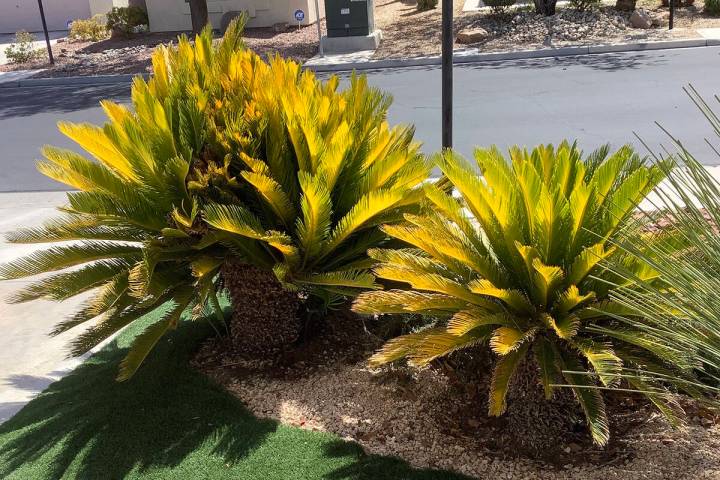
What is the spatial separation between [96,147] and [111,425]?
5.33ft

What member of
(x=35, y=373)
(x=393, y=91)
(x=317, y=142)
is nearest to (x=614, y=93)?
(x=393, y=91)

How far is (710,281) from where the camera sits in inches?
92.8

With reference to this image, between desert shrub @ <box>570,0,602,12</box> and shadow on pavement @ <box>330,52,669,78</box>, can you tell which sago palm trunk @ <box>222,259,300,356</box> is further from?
desert shrub @ <box>570,0,602,12</box>

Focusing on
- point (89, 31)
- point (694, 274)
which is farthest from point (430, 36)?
point (694, 274)

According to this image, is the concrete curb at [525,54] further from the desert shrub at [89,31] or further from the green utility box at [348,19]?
the desert shrub at [89,31]

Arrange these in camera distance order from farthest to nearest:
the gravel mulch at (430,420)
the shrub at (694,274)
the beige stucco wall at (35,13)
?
the beige stucco wall at (35,13) < the gravel mulch at (430,420) < the shrub at (694,274)

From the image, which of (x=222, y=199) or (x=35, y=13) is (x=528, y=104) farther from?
(x=35, y=13)

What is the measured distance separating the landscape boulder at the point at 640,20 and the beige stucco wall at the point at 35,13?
22264 millimetres

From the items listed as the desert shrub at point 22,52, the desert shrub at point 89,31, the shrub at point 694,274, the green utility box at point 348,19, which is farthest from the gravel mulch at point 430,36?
the shrub at point 694,274

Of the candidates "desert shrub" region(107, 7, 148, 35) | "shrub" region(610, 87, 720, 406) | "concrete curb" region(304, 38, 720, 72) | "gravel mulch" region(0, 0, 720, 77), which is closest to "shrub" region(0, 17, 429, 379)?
"shrub" region(610, 87, 720, 406)

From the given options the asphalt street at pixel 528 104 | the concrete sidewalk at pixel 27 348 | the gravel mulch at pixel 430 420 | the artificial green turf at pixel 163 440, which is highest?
the asphalt street at pixel 528 104

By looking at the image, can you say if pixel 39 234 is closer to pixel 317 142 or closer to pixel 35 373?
pixel 35 373

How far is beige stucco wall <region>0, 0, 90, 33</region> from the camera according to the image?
30.0 meters

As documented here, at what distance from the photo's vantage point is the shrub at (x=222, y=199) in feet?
13.2
